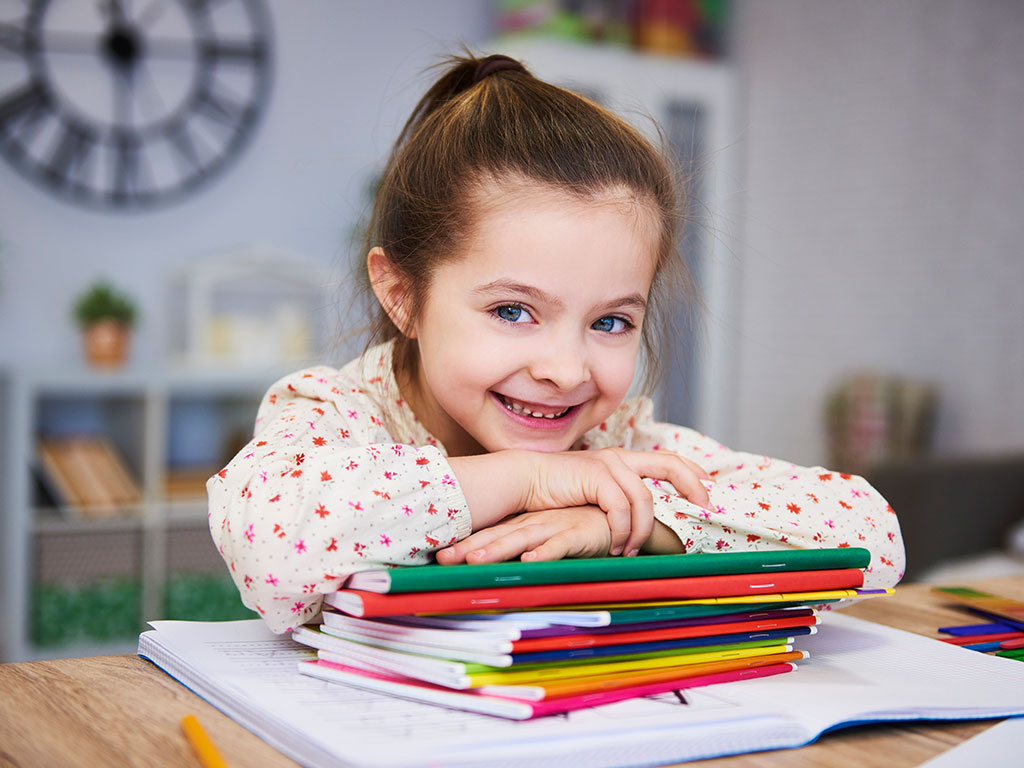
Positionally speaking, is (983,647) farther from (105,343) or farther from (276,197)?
(276,197)

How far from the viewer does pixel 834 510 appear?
30.9 inches

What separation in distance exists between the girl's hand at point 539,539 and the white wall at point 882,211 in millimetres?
2538

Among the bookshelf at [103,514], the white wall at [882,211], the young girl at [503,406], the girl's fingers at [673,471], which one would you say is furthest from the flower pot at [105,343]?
the girl's fingers at [673,471]

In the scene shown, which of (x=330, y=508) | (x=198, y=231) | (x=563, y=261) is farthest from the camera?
(x=198, y=231)

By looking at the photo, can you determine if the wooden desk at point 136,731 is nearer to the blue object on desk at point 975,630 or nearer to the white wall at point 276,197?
the blue object on desk at point 975,630

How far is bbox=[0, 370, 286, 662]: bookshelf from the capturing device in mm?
2652

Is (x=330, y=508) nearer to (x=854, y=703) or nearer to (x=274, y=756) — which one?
(x=274, y=756)

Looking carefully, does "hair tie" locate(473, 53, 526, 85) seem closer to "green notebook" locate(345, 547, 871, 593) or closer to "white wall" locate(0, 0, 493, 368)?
"green notebook" locate(345, 547, 871, 593)

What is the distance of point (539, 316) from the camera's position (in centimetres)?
78

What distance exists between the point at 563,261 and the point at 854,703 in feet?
1.25

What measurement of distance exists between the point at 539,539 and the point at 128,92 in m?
2.91

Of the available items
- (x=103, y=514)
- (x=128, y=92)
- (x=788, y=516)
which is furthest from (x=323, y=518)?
(x=128, y=92)

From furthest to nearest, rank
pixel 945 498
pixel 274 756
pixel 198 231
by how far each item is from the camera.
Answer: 1. pixel 198 231
2. pixel 945 498
3. pixel 274 756

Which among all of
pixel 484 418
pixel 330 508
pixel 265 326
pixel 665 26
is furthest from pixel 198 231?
pixel 330 508
